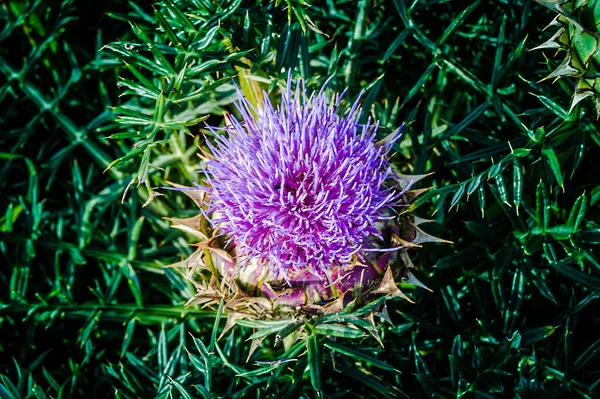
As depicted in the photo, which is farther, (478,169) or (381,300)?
(478,169)

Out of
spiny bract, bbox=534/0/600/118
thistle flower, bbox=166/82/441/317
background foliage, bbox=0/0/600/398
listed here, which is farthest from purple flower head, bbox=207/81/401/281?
spiny bract, bbox=534/0/600/118

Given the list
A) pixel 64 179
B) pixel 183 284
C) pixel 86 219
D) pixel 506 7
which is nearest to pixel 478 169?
pixel 506 7

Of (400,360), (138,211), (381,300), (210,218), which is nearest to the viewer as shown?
(381,300)

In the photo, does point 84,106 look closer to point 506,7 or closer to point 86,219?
point 86,219

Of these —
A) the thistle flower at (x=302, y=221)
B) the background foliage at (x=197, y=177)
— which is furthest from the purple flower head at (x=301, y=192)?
the background foliage at (x=197, y=177)

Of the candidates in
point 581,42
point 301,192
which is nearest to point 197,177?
point 301,192

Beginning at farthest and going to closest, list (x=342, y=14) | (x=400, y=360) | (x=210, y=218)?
(x=342, y=14)
(x=400, y=360)
(x=210, y=218)

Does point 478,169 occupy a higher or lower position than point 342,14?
lower

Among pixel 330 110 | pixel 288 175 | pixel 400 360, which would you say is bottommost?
pixel 400 360
